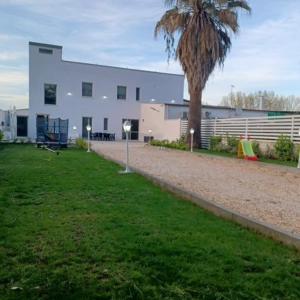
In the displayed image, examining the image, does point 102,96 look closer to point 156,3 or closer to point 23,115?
point 23,115

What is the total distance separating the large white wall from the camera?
2803 centimetres

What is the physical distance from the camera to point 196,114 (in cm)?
1741

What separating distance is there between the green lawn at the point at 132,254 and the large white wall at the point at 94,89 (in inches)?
966

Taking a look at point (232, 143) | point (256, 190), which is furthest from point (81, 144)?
point (256, 190)

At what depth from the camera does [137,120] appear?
31.2 meters

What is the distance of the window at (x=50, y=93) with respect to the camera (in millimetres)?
28484

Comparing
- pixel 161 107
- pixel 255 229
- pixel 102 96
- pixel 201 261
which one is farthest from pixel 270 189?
pixel 102 96

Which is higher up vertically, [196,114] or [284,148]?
[196,114]

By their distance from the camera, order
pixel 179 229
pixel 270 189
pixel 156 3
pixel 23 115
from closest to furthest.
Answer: pixel 179 229 < pixel 270 189 < pixel 156 3 < pixel 23 115

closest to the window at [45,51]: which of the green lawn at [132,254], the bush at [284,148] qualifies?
the bush at [284,148]

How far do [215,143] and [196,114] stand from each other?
1.81 metres

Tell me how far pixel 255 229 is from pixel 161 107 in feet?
73.8

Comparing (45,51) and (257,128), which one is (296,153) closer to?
(257,128)

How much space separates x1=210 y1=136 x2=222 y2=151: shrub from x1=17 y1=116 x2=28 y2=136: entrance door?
1836cm
